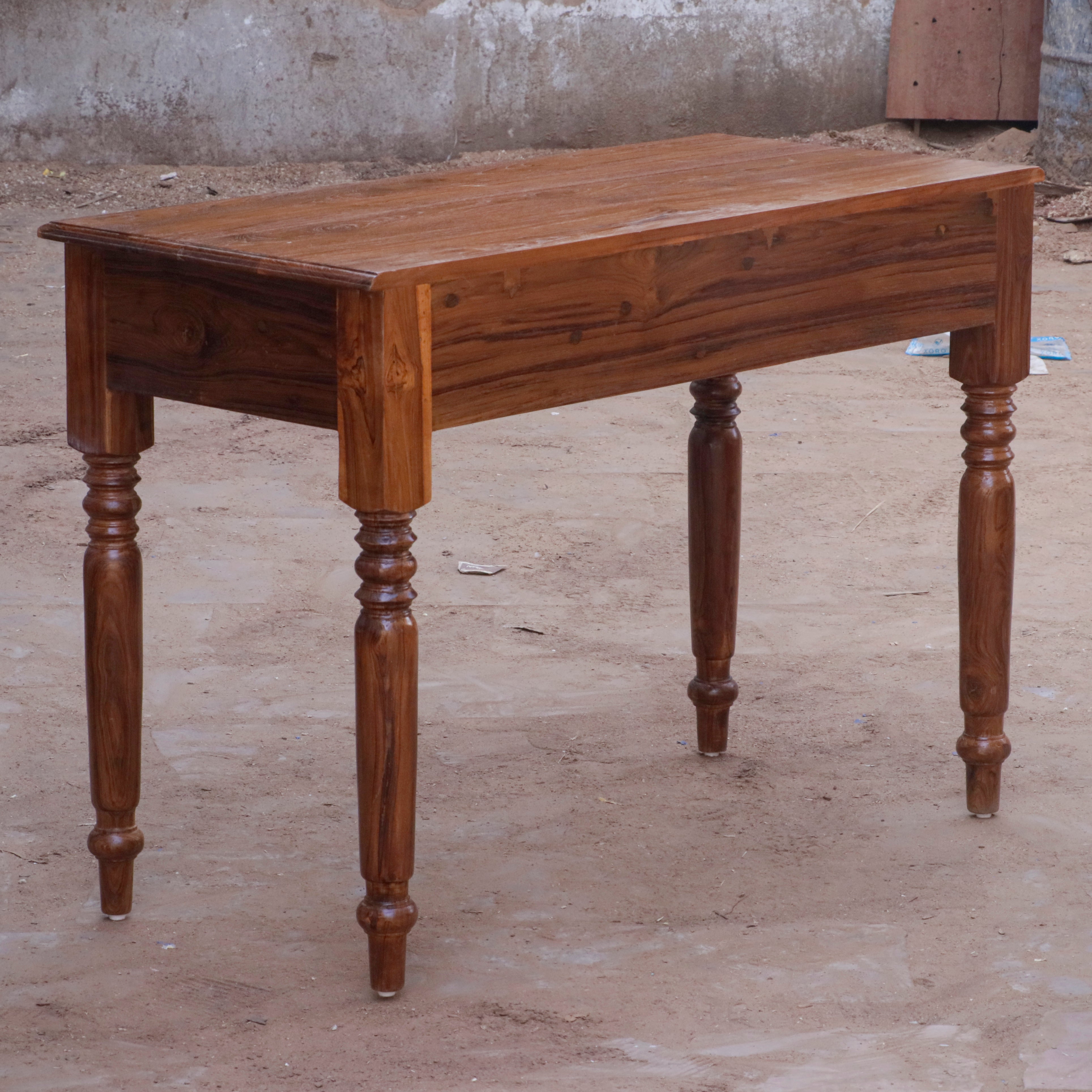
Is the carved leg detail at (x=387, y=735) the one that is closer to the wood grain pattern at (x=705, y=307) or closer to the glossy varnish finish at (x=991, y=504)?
the wood grain pattern at (x=705, y=307)

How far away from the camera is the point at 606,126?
28.2 feet

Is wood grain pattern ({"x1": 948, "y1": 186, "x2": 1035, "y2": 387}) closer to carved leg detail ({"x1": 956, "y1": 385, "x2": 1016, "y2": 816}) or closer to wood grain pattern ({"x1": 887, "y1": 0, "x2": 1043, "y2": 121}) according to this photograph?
carved leg detail ({"x1": 956, "y1": 385, "x2": 1016, "y2": 816})

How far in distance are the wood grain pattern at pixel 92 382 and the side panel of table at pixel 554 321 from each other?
0.06 feet

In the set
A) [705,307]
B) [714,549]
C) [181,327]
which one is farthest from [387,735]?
[714,549]

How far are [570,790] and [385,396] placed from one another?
1108mm

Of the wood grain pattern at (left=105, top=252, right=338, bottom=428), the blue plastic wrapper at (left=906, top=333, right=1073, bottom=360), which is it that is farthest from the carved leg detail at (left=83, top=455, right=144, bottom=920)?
the blue plastic wrapper at (left=906, top=333, right=1073, bottom=360)

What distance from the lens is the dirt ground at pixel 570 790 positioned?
2115 millimetres

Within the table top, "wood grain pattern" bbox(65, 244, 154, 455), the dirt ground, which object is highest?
the table top

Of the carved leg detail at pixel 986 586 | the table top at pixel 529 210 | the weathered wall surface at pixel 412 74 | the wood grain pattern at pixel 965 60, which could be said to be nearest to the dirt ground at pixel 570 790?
the carved leg detail at pixel 986 586

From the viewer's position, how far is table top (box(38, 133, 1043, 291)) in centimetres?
195

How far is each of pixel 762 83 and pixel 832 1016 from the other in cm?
712

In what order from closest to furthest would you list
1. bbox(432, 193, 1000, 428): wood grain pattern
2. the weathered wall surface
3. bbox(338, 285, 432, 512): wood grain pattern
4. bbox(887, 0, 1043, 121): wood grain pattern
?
bbox(338, 285, 432, 512): wood grain pattern < bbox(432, 193, 1000, 428): wood grain pattern < the weathered wall surface < bbox(887, 0, 1043, 121): wood grain pattern

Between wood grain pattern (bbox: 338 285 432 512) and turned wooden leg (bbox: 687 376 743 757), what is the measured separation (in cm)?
97

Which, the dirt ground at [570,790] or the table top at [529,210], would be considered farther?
the dirt ground at [570,790]
